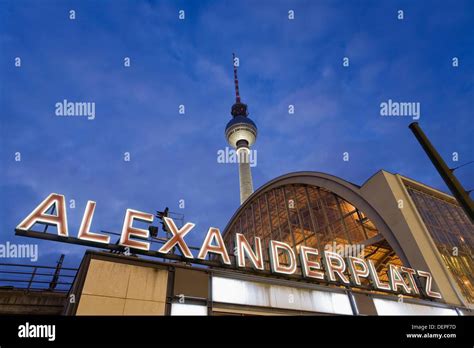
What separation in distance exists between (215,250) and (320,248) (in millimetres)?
13790

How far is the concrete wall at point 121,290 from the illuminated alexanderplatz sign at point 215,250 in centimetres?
144

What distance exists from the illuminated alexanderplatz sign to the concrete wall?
4.72 feet

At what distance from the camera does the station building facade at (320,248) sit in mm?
9945

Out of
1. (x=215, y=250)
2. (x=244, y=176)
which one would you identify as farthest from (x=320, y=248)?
(x=244, y=176)

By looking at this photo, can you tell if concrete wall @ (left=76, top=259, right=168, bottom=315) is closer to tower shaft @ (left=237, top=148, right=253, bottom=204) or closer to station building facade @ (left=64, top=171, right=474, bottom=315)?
station building facade @ (left=64, top=171, right=474, bottom=315)

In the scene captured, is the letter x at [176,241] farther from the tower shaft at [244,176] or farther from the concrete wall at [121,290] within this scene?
the tower shaft at [244,176]

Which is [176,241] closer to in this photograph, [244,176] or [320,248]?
[320,248]

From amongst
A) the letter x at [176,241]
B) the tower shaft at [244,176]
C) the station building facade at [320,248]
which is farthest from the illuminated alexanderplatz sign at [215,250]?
the tower shaft at [244,176]

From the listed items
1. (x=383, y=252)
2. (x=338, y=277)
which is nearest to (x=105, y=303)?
(x=338, y=277)

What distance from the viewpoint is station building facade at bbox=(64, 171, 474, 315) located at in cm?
995

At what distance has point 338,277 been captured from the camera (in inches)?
618

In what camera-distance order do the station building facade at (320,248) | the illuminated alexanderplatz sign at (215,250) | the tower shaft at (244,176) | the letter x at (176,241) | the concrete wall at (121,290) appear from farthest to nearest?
the tower shaft at (244,176)
the letter x at (176,241)
the illuminated alexanderplatz sign at (215,250)
the station building facade at (320,248)
the concrete wall at (121,290)

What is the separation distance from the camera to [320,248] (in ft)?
80.0
